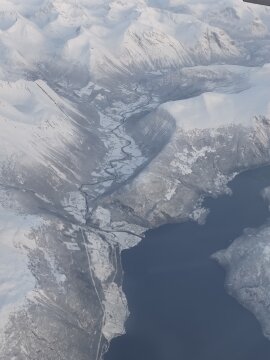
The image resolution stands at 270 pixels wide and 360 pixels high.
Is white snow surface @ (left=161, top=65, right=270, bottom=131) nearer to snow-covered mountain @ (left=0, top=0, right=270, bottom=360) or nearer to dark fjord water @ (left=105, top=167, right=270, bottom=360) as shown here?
snow-covered mountain @ (left=0, top=0, right=270, bottom=360)

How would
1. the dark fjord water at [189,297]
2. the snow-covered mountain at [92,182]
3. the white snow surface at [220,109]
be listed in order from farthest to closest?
the white snow surface at [220,109] < the dark fjord water at [189,297] < the snow-covered mountain at [92,182]

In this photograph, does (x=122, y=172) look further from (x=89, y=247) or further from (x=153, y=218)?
(x=89, y=247)

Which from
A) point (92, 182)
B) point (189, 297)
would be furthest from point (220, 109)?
point (189, 297)

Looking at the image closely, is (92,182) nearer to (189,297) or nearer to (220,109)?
(220,109)

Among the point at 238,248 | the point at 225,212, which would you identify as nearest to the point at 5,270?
the point at 238,248

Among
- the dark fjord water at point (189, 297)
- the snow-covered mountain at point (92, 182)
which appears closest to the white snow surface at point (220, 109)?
the snow-covered mountain at point (92, 182)

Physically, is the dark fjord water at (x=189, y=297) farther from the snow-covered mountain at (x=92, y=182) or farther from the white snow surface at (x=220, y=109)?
the white snow surface at (x=220, y=109)

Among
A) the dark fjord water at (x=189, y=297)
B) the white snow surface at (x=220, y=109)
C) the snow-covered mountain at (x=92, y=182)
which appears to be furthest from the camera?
the white snow surface at (x=220, y=109)

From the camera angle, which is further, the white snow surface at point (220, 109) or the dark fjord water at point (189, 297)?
the white snow surface at point (220, 109)
